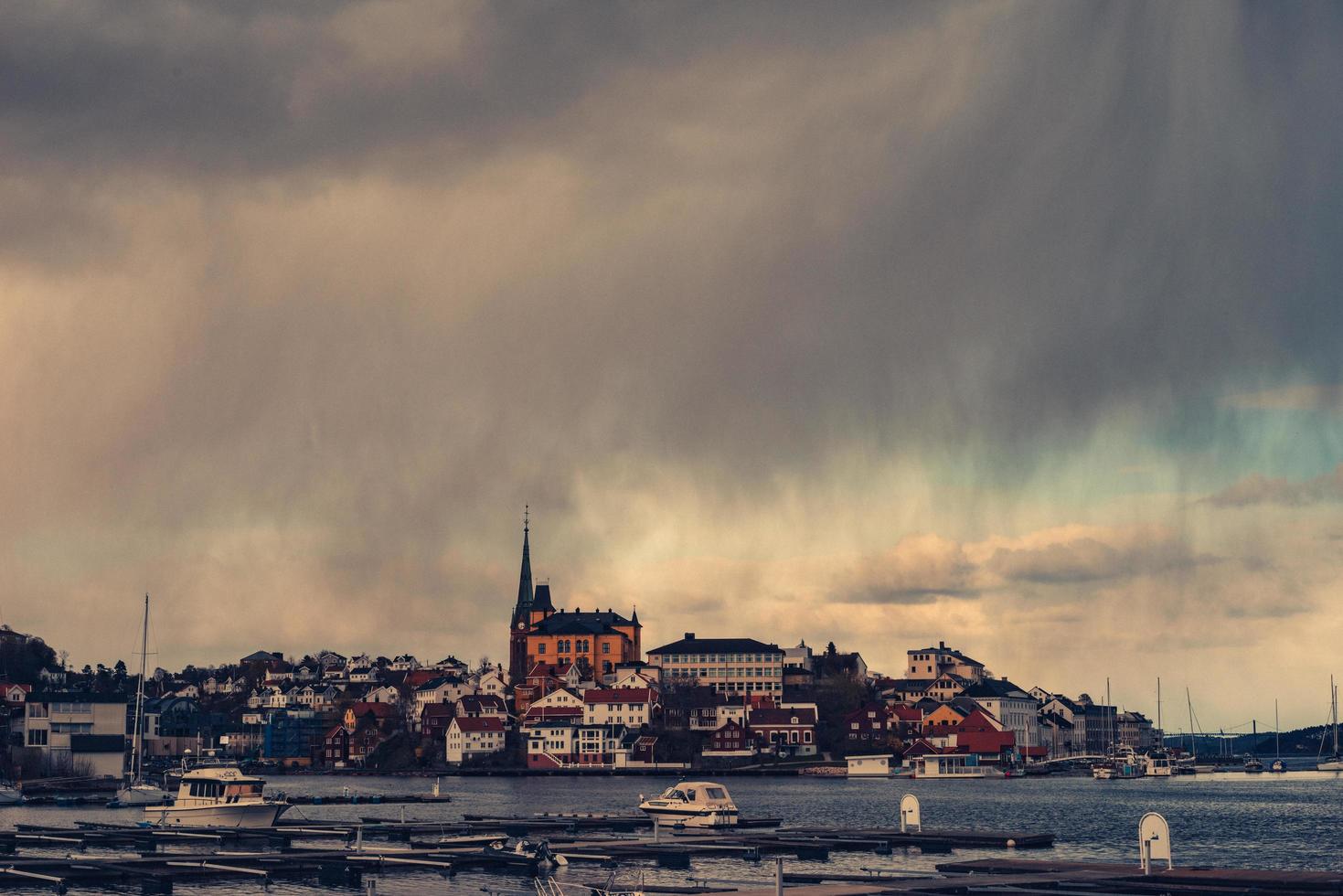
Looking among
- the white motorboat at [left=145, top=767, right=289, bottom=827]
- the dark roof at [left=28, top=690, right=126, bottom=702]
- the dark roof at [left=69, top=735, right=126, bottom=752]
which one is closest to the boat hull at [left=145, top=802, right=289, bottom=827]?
the white motorboat at [left=145, top=767, right=289, bottom=827]

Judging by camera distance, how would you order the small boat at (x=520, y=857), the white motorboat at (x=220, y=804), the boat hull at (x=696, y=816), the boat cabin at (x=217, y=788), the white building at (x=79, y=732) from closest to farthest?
the small boat at (x=520, y=857)
the white motorboat at (x=220, y=804)
the boat cabin at (x=217, y=788)
the boat hull at (x=696, y=816)
the white building at (x=79, y=732)

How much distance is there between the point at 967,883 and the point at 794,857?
19121 millimetres

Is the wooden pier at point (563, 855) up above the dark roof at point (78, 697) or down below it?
below

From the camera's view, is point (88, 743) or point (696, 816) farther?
point (88, 743)

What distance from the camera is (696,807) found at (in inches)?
3273

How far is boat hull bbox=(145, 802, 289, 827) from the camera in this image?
261 ft

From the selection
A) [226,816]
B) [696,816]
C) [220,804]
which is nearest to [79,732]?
[220,804]

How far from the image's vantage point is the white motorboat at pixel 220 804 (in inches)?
3132

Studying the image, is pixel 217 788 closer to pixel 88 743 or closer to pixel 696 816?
pixel 696 816

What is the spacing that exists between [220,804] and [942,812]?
56.9 m

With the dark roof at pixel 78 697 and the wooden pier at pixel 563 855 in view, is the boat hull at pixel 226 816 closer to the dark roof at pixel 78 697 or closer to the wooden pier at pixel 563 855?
the wooden pier at pixel 563 855

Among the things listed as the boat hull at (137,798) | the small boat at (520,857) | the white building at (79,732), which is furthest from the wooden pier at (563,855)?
the white building at (79,732)

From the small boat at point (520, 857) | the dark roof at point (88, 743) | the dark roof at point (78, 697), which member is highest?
the dark roof at point (78, 697)

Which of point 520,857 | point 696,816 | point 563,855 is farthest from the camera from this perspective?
point 696,816
